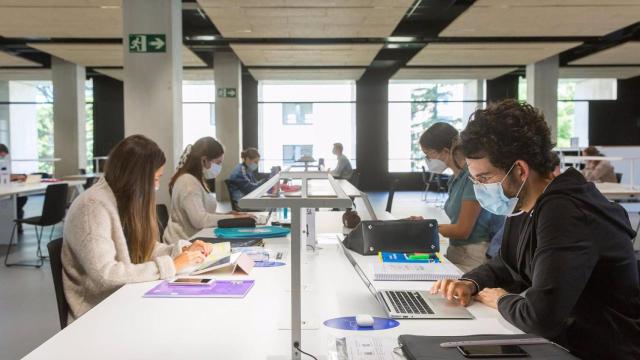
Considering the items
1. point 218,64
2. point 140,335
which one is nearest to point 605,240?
point 140,335

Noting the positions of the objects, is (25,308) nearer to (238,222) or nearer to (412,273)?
(238,222)

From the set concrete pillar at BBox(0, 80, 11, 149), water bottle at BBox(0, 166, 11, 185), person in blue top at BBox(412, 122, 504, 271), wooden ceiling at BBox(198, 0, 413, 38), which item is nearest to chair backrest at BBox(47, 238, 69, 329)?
person in blue top at BBox(412, 122, 504, 271)

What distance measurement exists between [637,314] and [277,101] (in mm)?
13706

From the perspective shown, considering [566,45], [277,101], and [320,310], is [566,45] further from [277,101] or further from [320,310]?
[320,310]

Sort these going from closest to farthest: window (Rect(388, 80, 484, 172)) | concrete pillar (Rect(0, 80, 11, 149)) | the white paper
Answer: the white paper → concrete pillar (Rect(0, 80, 11, 149)) → window (Rect(388, 80, 484, 172))

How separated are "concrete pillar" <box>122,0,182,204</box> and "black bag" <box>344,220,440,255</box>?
3.73 metres

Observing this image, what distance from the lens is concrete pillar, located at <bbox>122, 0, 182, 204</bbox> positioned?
5629 mm

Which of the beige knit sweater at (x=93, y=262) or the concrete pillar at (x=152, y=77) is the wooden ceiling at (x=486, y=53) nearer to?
the concrete pillar at (x=152, y=77)

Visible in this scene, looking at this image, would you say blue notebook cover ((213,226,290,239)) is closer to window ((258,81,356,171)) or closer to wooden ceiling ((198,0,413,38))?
wooden ceiling ((198,0,413,38))

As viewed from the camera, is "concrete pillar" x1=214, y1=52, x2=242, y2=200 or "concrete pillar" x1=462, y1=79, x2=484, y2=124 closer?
"concrete pillar" x1=214, y1=52, x2=242, y2=200

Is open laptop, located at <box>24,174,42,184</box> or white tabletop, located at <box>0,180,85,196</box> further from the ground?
open laptop, located at <box>24,174,42,184</box>

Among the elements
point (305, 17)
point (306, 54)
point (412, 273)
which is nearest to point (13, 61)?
point (306, 54)

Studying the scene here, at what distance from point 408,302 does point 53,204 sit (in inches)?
201

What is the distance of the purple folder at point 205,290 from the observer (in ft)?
6.06
